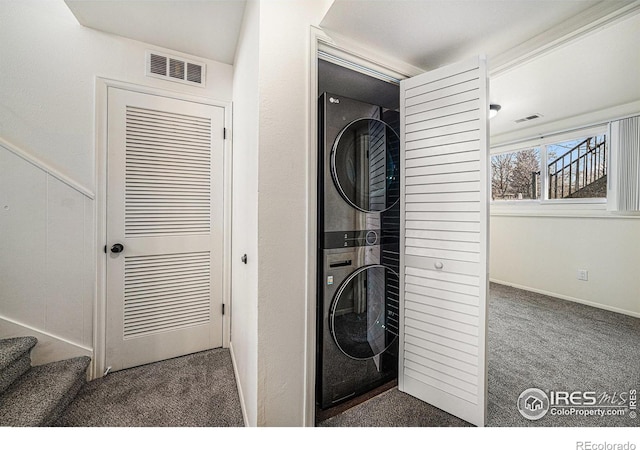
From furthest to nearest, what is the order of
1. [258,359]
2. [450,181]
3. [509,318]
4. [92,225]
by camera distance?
[509,318]
[92,225]
[450,181]
[258,359]

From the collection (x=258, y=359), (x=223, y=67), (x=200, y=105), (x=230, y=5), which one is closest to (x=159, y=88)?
(x=200, y=105)

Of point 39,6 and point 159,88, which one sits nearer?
point 39,6

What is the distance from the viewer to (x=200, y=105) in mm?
1998

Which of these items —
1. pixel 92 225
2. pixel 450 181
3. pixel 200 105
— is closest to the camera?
pixel 450 181

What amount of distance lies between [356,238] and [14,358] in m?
1.94

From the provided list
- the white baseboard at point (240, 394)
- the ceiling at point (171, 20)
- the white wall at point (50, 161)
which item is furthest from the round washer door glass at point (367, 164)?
the white wall at point (50, 161)

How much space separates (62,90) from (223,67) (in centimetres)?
103

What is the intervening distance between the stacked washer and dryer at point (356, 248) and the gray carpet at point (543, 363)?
189 mm

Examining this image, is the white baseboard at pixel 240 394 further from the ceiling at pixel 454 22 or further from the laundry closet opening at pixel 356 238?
the ceiling at pixel 454 22

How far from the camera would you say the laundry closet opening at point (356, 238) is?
54.5 inches

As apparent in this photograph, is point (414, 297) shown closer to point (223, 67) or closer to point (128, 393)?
point (128, 393)

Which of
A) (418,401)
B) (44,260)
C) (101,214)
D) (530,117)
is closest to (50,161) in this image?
(101,214)

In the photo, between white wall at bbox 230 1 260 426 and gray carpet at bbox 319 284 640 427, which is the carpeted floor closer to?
gray carpet at bbox 319 284 640 427
